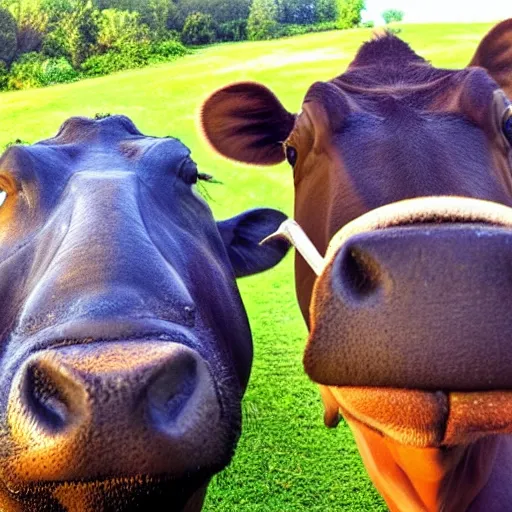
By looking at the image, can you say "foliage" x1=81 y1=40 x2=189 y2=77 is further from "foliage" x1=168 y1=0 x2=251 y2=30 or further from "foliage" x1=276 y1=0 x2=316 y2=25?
"foliage" x1=276 y1=0 x2=316 y2=25

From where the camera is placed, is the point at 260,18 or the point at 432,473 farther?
the point at 260,18

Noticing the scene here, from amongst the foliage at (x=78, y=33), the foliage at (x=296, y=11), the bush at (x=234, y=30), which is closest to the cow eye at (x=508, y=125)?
the foliage at (x=78, y=33)

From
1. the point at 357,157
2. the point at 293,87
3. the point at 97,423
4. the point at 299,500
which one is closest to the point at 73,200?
→ the point at 97,423

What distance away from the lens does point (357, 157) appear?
3586mm

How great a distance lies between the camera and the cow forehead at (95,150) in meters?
3.28

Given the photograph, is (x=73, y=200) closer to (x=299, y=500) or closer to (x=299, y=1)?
(x=299, y=500)

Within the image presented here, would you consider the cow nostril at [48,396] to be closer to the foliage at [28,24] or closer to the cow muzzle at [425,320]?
the cow muzzle at [425,320]

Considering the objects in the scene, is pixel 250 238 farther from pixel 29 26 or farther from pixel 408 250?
pixel 29 26

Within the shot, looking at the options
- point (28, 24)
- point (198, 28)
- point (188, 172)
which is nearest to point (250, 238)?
point (188, 172)

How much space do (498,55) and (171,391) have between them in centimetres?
398

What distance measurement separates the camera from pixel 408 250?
6.88 ft

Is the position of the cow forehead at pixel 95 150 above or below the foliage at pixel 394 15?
above

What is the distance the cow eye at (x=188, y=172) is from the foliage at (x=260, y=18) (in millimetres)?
32527

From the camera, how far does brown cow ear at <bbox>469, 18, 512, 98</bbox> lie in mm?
4789
